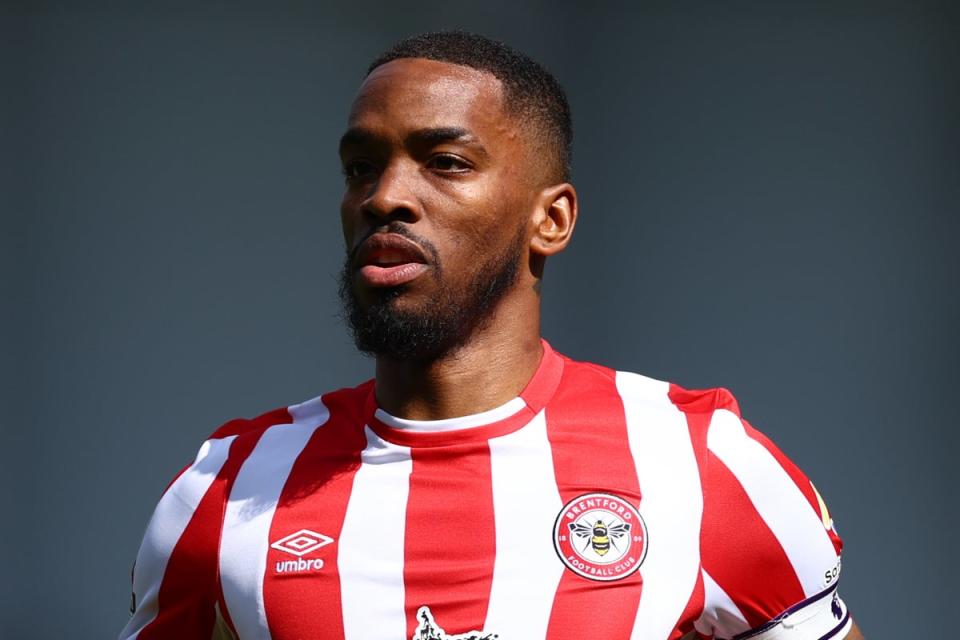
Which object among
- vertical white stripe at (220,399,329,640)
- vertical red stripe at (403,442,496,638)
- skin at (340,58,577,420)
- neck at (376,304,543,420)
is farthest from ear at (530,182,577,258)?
vertical white stripe at (220,399,329,640)

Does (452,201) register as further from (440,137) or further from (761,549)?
(761,549)

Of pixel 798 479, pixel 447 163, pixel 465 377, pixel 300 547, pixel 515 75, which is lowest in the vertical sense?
pixel 300 547

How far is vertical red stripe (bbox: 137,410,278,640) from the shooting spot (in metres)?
1.90

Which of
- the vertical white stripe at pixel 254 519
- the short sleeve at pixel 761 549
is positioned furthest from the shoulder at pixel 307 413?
the short sleeve at pixel 761 549

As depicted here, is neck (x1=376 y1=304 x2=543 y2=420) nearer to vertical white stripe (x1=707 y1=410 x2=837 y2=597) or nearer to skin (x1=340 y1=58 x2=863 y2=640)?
skin (x1=340 y1=58 x2=863 y2=640)

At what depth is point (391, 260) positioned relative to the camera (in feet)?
6.13

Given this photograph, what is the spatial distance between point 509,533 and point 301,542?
324 millimetres

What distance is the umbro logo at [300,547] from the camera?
184cm

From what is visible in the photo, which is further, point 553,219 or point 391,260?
point 553,219

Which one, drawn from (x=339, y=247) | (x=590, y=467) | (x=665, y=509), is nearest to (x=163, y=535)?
(x=590, y=467)

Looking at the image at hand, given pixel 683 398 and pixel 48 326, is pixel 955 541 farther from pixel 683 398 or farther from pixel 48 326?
pixel 48 326

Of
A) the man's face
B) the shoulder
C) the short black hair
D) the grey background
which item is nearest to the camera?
the man's face

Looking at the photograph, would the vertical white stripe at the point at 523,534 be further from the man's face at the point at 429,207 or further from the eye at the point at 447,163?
the eye at the point at 447,163

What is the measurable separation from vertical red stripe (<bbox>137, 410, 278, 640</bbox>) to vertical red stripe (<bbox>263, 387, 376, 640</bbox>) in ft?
0.35
